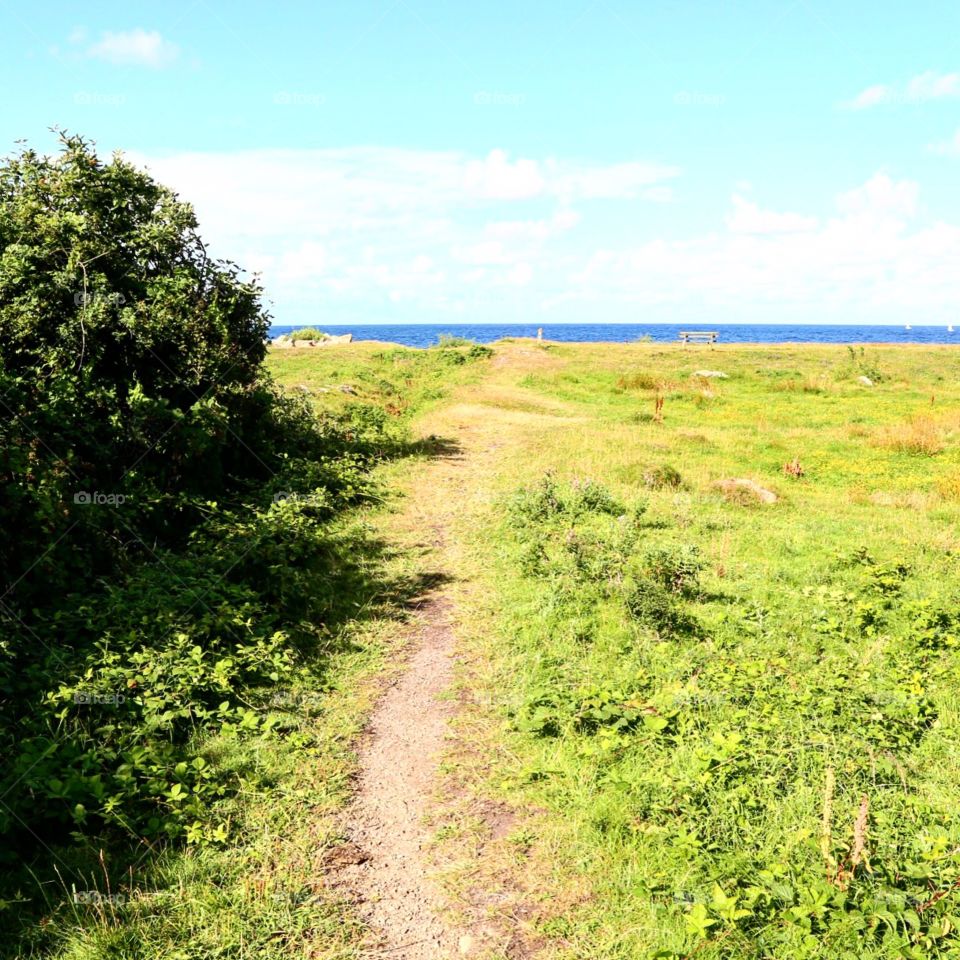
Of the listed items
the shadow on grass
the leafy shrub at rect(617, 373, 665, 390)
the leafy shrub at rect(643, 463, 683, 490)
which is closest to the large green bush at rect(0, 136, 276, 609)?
the shadow on grass

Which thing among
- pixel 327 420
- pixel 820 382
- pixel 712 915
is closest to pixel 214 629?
pixel 712 915

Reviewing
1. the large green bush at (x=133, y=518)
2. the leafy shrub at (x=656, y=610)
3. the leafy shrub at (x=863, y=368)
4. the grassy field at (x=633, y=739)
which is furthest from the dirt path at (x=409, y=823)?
the leafy shrub at (x=863, y=368)

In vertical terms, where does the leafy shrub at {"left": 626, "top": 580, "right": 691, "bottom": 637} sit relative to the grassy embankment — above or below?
above

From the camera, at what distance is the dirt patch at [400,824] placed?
16.2ft

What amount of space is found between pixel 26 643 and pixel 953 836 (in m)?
8.79

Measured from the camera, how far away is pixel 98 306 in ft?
40.0

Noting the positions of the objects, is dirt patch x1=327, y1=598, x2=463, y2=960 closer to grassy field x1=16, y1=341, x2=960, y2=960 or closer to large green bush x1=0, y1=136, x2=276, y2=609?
grassy field x1=16, y1=341, x2=960, y2=960

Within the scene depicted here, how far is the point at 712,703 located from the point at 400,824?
335cm

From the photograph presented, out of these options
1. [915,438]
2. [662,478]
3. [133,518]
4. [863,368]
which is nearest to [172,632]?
[133,518]

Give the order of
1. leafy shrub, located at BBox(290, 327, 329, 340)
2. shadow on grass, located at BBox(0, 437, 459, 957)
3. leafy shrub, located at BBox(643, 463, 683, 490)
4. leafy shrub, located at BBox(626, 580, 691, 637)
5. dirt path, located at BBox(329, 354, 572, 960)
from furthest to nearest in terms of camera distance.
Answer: leafy shrub, located at BBox(290, 327, 329, 340)
leafy shrub, located at BBox(643, 463, 683, 490)
leafy shrub, located at BBox(626, 580, 691, 637)
shadow on grass, located at BBox(0, 437, 459, 957)
dirt path, located at BBox(329, 354, 572, 960)

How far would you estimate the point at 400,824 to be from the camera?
19.8 ft

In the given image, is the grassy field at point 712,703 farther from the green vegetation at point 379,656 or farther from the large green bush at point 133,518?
the large green bush at point 133,518

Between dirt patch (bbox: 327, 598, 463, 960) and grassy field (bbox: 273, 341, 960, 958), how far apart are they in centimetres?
29

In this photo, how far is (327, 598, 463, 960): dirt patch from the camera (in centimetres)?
493
